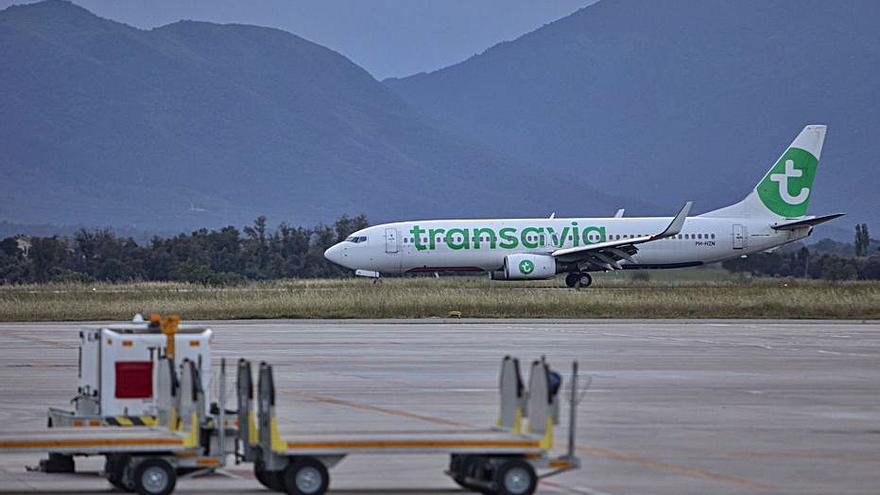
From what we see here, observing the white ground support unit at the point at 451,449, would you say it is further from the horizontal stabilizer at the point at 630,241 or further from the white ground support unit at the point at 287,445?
the horizontal stabilizer at the point at 630,241

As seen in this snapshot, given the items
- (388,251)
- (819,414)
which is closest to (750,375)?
(819,414)

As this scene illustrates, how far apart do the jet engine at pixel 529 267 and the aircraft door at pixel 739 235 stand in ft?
25.5

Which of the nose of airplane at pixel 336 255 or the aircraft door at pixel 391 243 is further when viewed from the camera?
the nose of airplane at pixel 336 255

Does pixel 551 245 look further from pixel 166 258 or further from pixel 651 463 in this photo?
pixel 651 463

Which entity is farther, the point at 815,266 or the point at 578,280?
the point at 815,266

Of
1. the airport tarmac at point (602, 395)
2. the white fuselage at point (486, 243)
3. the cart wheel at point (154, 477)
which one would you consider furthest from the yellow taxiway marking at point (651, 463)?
the white fuselage at point (486, 243)

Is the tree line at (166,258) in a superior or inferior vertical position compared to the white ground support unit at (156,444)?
superior

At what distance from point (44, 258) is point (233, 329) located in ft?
173

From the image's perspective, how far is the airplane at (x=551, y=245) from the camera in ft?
181

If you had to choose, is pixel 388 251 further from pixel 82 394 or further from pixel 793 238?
pixel 82 394

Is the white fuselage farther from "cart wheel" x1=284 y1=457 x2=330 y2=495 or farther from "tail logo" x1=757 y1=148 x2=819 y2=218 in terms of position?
"cart wheel" x1=284 y1=457 x2=330 y2=495

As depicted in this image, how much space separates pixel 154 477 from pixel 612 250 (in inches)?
1708

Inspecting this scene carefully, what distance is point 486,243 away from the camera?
5616 centimetres

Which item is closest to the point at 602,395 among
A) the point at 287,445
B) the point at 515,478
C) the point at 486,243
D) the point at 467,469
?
the point at 467,469
